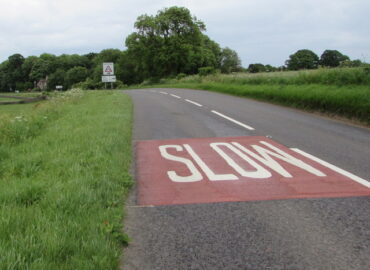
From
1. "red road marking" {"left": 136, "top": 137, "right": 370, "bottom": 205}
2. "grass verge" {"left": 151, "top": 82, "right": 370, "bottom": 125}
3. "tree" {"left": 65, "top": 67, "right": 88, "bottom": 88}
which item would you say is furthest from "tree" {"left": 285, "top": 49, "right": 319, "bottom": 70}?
"red road marking" {"left": 136, "top": 137, "right": 370, "bottom": 205}

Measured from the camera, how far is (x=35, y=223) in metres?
3.65

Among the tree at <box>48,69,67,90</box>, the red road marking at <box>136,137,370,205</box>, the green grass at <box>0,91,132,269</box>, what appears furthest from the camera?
the tree at <box>48,69,67,90</box>

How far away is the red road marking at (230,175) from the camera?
4.89m

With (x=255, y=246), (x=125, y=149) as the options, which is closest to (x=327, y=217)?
(x=255, y=246)

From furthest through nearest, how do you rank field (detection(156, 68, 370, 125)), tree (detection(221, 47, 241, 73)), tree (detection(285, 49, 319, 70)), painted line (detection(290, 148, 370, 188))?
1. tree (detection(221, 47, 241, 73))
2. tree (detection(285, 49, 319, 70))
3. field (detection(156, 68, 370, 125))
4. painted line (detection(290, 148, 370, 188))

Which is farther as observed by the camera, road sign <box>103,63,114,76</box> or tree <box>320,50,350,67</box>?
tree <box>320,50,350,67</box>

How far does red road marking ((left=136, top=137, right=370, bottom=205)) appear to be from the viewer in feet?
16.0

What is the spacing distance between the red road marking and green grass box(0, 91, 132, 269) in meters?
0.46

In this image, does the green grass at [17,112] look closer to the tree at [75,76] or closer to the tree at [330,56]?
the tree at [330,56]

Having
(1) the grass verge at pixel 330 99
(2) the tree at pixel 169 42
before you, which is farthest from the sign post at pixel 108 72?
(2) the tree at pixel 169 42

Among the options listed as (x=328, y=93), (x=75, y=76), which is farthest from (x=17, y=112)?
(x=75, y=76)

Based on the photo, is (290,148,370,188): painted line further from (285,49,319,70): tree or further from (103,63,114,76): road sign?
(285,49,319,70): tree

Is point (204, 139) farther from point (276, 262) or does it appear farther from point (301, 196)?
point (276, 262)

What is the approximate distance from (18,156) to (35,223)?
3877 mm
